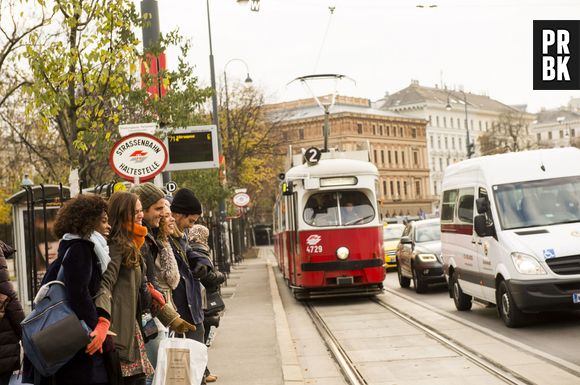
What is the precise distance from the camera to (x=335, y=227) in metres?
19.5

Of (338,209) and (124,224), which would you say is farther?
(338,209)

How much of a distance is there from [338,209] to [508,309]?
23.3 ft

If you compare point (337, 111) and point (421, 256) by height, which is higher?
point (337, 111)

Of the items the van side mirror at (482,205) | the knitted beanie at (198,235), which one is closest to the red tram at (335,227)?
the van side mirror at (482,205)

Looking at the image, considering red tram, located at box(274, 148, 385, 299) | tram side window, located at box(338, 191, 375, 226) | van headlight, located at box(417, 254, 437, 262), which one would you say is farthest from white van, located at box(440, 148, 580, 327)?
van headlight, located at box(417, 254, 437, 262)

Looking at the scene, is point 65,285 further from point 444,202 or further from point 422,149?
point 422,149

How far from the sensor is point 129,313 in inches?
220

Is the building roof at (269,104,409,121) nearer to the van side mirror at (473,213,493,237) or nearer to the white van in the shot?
the white van

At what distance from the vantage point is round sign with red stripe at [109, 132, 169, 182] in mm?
11320

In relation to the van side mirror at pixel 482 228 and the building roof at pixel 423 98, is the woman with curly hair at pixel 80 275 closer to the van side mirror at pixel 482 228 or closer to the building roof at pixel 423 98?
the van side mirror at pixel 482 228

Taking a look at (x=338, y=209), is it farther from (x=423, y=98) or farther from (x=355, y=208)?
(x=423, y=98)

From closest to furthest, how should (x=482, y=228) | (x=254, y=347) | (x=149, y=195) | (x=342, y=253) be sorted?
(x=149, y=195) → (x=254, y=347) → (x=482, y=228) → (x=342, y=253)

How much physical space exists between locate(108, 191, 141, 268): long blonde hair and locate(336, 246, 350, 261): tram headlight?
44.6 ft

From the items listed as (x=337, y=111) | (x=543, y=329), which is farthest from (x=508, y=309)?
(x=337, y=111)
